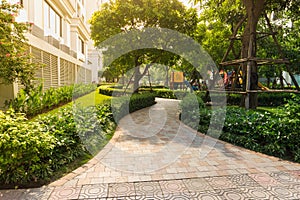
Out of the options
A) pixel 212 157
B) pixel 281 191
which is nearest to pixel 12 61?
pixel 212 157

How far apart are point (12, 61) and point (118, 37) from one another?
4.78 metres

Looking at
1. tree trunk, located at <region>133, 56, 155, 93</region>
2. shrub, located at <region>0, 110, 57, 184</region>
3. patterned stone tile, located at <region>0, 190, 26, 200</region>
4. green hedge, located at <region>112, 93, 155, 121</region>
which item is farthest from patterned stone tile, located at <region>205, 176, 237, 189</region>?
tree trunk, located at <region>133, 56, 155, 93</region>

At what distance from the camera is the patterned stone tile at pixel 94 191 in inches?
107

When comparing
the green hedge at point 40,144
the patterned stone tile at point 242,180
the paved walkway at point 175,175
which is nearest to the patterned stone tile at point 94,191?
the paved walkway at point 175,175

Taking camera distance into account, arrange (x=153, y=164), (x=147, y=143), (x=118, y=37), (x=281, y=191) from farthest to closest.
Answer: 1. (x=118, y=37)
2. (x=147, y=143)
3. (x=153, y=164)
4. (x=281, y=191)

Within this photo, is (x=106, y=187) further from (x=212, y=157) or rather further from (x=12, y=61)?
(x=12, y=61)

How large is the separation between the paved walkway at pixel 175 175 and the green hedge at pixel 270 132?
233 mm

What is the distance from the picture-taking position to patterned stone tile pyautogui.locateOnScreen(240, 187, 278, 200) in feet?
8.73

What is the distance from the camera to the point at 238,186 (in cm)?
294

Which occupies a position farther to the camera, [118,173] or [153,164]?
[153,164]

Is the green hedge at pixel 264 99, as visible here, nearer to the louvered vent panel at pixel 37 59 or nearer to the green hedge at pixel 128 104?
the green hedge at pixel 128 104

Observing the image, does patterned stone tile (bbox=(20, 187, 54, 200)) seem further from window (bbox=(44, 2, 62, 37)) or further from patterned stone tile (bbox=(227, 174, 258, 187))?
window (bbox=(44, 2, 62, 37))

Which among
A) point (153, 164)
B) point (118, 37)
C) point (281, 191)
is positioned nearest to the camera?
point (281, 191)

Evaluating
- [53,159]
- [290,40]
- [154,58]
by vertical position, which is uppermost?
[290,40]
